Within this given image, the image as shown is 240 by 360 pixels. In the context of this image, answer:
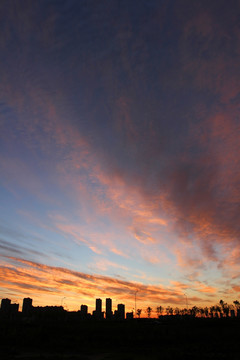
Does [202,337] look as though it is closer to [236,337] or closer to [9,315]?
[236,337]

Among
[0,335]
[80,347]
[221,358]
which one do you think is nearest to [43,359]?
[80,347]

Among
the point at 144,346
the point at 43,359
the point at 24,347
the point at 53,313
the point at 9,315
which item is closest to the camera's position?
the point at 43,359

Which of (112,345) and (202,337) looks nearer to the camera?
(112,345)

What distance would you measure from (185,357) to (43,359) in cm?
1588

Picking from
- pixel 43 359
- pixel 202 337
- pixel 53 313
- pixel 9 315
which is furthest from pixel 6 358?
pixel 9 315

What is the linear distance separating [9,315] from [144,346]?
626ft

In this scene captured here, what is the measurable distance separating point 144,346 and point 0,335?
2535 cm

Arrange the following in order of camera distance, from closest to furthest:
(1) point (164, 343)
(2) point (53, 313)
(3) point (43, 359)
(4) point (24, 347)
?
(3) point (43, 359) → (4) point (24, 347) → (1) point (164, 343) → (2) point (53, 313)

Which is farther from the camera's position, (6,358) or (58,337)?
(58,337)

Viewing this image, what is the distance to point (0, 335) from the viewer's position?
156ft

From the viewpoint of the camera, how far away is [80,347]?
4112 centimetres

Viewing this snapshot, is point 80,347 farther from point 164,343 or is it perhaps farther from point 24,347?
point 164,343

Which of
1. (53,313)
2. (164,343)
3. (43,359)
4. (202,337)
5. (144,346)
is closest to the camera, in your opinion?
(43,359)

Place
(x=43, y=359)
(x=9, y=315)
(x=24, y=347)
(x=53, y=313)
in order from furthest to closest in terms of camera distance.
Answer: (x=9, y=315)
(x=53, y=313)
(x=24, y=347)
(x=43, y=359)
